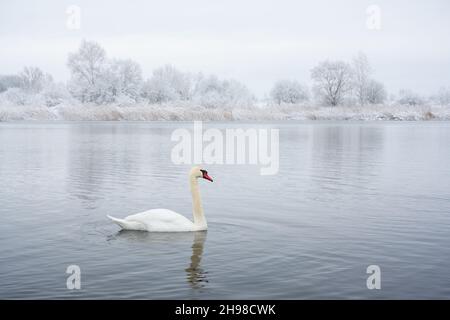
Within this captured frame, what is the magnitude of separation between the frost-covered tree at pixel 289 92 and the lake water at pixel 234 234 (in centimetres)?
6721

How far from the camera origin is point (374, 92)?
79125mm

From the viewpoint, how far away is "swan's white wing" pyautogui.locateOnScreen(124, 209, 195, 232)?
1041cm

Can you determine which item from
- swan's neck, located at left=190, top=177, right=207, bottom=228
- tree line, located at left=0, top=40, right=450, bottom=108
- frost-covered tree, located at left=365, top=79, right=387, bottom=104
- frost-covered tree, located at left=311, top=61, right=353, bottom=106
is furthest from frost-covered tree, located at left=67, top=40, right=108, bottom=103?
swan's neck, located at left=190, top=177, right=207, bottom=228

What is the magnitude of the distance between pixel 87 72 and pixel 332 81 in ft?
95.6

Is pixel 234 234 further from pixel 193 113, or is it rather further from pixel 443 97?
pixel 443 97

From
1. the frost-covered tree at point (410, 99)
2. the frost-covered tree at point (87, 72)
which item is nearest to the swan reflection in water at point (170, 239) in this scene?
the frost-covered tree at point (87, 72)

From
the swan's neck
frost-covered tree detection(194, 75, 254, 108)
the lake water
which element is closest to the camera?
the lake water

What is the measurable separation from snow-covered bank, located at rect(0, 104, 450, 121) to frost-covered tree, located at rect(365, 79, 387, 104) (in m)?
10.4

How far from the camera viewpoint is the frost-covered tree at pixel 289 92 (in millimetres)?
87188

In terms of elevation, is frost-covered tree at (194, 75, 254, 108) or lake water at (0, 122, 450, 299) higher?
frost-covered tree at (194, 75, 254, 108)

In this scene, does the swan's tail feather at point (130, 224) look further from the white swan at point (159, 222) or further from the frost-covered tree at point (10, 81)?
the frost-covered tree at point (10, 81)

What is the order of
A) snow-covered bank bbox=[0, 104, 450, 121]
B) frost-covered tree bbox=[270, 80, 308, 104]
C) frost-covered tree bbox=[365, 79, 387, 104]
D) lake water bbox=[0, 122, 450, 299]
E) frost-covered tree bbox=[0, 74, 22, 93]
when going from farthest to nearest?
frost-covered tree bbox=[0, 74, 22, 93] → frost-covered tree bbox=[270, 80, 308, 104] → frost-covered tree bbox=[365, 79, 387, 104] → snow-covered bank bbox=[0, 104, 450, 121] → lake water bbox=[0, 122, 450, 299]

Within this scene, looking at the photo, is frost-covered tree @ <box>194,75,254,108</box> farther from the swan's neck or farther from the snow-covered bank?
the swan's neck
